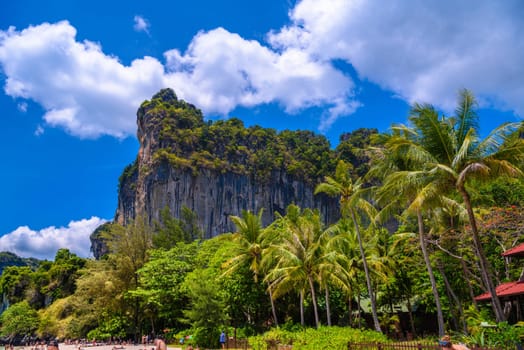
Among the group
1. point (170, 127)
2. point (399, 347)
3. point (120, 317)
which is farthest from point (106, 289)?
point (170, 127)

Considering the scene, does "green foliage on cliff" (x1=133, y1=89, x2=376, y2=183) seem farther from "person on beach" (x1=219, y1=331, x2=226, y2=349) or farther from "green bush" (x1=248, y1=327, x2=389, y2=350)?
"green bush" (x1=248, y1=327, x2=389, y2=350)

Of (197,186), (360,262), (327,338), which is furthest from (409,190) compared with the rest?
(197,186)

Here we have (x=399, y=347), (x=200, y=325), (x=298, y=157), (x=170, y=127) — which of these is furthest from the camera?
(x=298, y=157)

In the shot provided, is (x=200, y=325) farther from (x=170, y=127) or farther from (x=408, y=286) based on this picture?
(x=170, y=127)

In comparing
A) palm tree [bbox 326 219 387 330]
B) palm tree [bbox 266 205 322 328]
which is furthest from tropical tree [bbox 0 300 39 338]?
palm tree [bbox 326 219 387 330]

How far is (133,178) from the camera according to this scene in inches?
3201

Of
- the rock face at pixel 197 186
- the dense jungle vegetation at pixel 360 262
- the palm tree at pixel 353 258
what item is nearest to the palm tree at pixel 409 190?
the dense jungle vegetation at pixel 360 262

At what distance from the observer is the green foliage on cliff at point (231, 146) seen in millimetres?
66688

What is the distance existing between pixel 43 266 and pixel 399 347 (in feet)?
197

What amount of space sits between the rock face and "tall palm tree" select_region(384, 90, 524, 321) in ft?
155

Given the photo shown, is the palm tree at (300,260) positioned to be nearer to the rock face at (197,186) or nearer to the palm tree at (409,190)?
the palm tree at (409,190)

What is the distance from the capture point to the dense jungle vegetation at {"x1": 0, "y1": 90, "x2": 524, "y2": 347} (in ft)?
44.5

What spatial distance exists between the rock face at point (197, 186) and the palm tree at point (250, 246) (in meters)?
34.2

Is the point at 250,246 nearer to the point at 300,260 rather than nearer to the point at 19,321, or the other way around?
the point at 300,260
